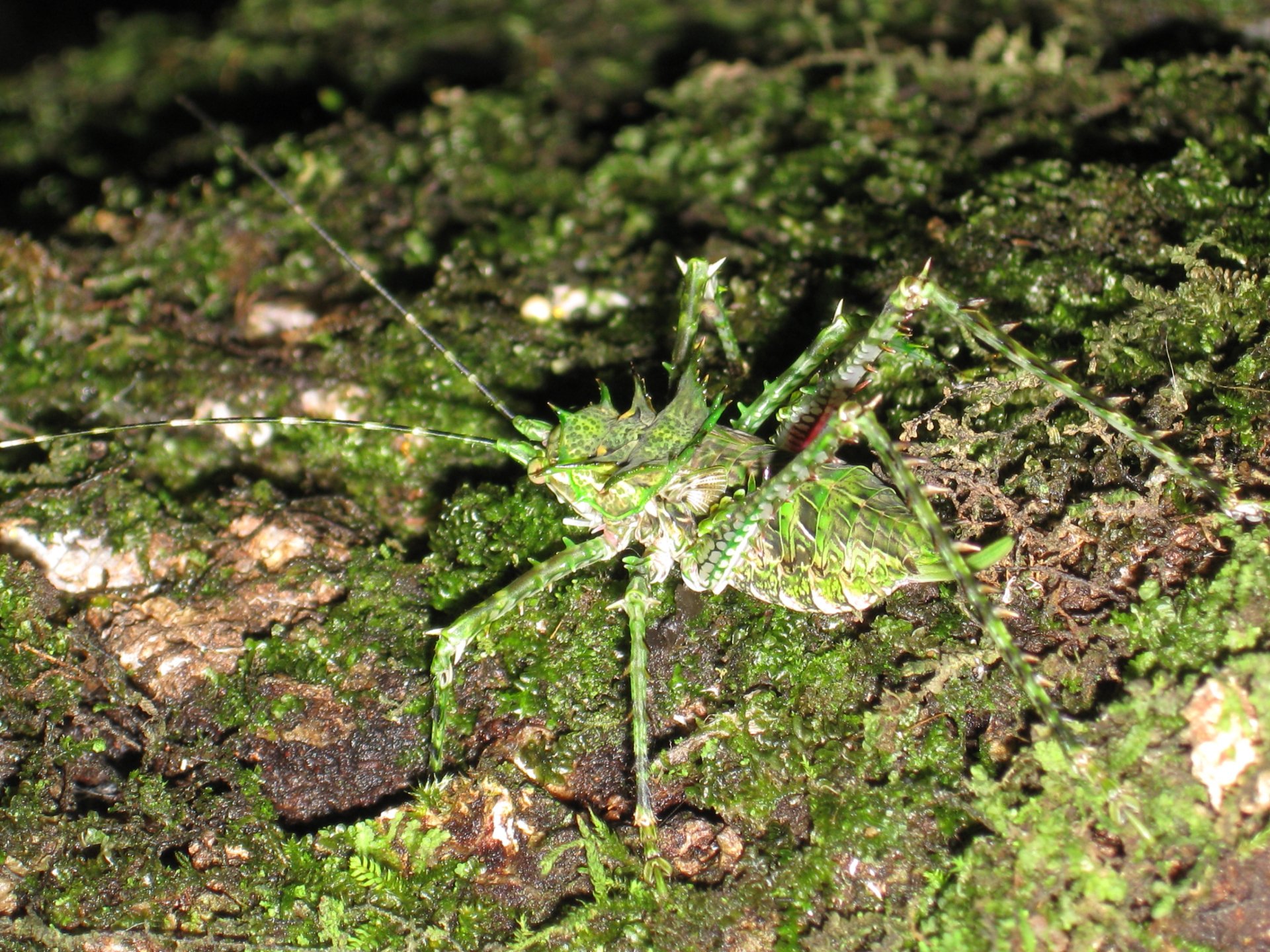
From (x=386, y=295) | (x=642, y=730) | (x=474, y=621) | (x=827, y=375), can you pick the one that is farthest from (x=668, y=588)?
(x=386, y=295)

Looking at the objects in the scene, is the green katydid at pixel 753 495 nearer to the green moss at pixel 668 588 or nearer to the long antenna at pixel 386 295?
the long antenna at pixel 386 295

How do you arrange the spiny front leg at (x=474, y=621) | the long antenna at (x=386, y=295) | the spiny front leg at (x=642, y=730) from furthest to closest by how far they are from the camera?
the long antenna at (x=386, y=295) → the spiny front leg at (x=474, y=621) → the spiny front leg at (x=642, y=730)

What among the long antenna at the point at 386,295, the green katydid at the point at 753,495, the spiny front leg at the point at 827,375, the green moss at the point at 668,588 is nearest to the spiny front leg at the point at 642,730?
the green katydid at the point at 753,495

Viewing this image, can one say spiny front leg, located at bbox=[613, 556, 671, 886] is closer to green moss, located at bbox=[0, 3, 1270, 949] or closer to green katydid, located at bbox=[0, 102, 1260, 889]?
green katydid, located at bbox=[0, 102, 1260, 889]

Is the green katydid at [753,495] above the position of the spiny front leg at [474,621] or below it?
above

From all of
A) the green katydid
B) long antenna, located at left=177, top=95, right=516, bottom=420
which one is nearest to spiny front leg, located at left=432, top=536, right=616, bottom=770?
the green katydid

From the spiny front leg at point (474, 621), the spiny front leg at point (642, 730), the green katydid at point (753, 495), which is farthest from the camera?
the spiny front leg at point (474, 621)

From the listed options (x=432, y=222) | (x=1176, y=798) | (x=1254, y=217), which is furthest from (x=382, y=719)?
(x=1254, y=217)

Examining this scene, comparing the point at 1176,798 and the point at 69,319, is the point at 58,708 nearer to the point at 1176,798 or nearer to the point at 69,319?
the point at 69,319

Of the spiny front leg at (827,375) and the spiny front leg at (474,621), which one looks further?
the spiny front leg at (474,621)
